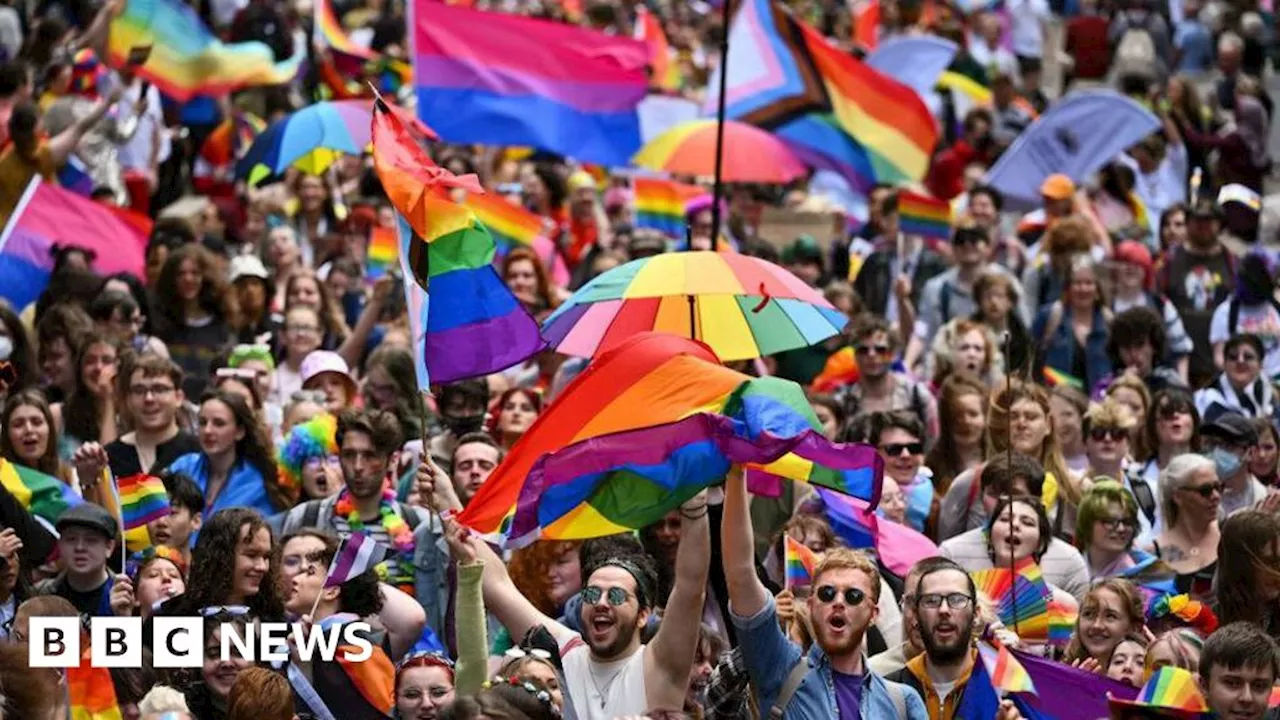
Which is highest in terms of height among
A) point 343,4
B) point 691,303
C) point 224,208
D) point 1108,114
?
point 691,303

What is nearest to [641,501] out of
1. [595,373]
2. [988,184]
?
[595,373]

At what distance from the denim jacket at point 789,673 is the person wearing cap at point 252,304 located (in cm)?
606

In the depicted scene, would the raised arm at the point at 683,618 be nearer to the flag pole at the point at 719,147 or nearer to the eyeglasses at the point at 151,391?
the flag pole at the point at 719,147

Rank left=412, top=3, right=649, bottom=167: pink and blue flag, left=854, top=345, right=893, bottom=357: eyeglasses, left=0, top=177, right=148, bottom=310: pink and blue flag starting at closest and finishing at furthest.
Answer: left=854, top=345, right=893, bottom=357: eyeglasses < left=0, top=177, right=148, bottom=310: pink and blue flag < left=412, top=3, right=649, bottom=167: pink and blue flag

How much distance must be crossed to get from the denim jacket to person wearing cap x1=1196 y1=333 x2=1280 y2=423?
17.4 ft

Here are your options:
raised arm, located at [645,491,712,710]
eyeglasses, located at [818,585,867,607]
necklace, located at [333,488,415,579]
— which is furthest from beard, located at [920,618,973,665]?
necklace, located at [333,488,415,579]

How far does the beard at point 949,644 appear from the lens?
9000mm

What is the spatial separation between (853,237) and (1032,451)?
6697 mm

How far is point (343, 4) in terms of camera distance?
27641mm

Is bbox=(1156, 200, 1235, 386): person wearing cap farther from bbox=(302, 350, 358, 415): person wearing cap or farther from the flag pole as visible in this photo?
bbox=(302, 350, 358, 415): person wearing cap

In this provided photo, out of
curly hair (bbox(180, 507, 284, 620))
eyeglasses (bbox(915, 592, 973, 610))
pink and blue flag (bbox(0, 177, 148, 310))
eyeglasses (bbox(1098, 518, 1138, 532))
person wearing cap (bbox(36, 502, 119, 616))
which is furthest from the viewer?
pink and blue flag (bbox(0, 177, 148, 310))

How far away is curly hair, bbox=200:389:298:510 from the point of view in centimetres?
1180

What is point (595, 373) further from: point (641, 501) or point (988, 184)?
point (988, 184)

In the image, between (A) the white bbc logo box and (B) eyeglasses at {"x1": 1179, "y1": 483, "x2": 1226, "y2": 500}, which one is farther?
(B) eyeglasses at {"x1": 1179, "y1": 483, "x2": 1226, "y2": 500}
